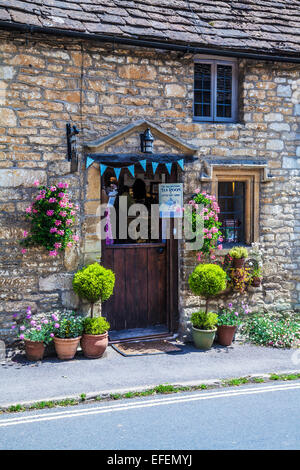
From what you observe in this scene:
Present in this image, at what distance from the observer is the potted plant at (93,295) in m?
7.31

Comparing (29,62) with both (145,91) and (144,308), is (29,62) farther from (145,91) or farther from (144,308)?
(144,308)

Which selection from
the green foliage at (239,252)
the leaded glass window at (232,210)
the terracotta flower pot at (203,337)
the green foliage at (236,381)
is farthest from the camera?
the leaded glass window at (232,210)

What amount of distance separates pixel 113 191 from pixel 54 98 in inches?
70.6

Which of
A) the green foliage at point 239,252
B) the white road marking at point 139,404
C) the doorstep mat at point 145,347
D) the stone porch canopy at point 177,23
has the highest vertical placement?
the stone porch canopy at point 177,23

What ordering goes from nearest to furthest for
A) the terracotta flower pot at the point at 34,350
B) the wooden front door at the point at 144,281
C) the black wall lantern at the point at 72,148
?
1. the terracotta flower pot at the point at 34,350
2. the black wall lantern at the point at 72,148
3. the wooden front door at the point at 144,281

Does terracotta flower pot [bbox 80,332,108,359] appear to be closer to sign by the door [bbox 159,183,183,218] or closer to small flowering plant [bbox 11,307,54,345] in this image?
small flowering plant [bbox 11,307,54,345]

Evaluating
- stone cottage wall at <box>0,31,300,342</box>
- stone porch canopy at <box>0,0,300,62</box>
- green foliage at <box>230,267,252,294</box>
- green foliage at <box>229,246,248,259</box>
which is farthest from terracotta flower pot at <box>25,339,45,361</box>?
stone porch canopy at <box>0,0,300,62</box>

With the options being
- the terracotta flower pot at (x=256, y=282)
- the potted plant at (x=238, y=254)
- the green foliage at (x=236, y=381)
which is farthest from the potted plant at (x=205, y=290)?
the green foliage at (x=236, y=381)

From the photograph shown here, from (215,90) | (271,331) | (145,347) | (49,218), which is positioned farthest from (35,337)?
(215,90)

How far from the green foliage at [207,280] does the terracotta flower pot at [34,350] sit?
102 inches

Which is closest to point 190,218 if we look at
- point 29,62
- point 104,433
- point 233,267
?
point 233,267

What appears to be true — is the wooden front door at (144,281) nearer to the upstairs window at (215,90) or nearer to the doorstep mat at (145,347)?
the doorstep mat at (145,347)

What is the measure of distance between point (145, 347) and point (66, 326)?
1473mm

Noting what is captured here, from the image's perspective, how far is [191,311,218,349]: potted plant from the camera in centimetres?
800
